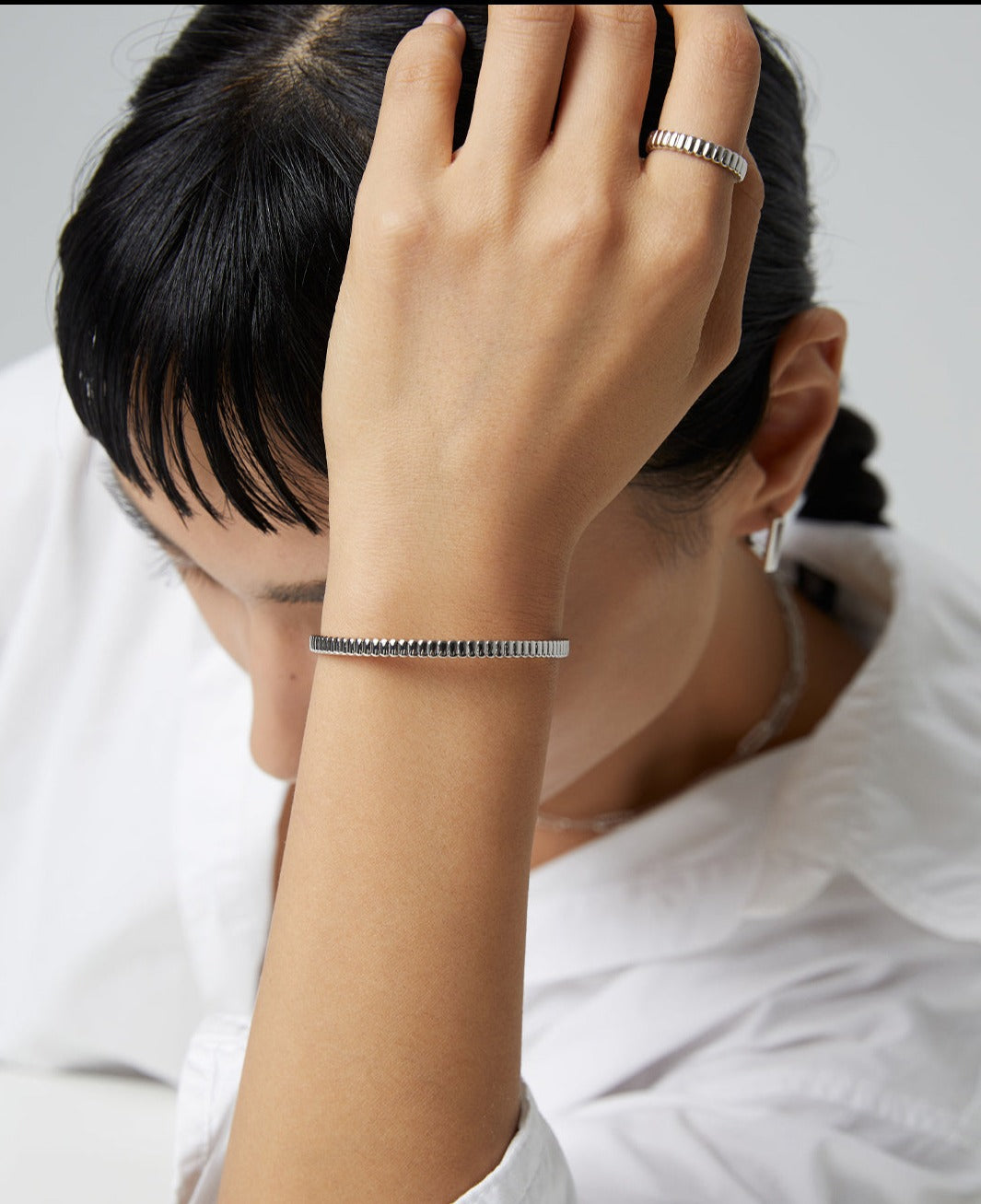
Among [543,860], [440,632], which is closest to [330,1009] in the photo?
[440,632]

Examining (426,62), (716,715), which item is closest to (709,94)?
(426,62)

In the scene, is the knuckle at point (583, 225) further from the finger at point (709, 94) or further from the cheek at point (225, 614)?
the cheek at point (225, 614)

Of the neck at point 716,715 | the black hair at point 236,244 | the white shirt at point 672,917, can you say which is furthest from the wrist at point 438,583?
the neck at point 716,715

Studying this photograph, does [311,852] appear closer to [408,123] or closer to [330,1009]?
[330,1009]

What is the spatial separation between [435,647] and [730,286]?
0.24m

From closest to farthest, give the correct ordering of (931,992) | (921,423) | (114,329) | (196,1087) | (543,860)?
(114,329)
(196,1087)
(931,992)
(543,860)
(921,423)

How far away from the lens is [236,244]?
2.15 ft

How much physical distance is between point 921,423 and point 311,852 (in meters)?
1.72

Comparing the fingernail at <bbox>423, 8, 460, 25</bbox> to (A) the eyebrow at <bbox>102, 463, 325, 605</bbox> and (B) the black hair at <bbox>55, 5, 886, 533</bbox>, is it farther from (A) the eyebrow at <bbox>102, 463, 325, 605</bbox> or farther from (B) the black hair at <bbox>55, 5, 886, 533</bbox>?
(A) the eyebrow at <bbox>102, 463, 325, 605</bbox>

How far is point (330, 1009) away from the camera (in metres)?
0.61

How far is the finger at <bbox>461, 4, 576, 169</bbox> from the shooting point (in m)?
0.56

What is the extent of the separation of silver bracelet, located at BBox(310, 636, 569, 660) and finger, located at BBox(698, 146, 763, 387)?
168 mm

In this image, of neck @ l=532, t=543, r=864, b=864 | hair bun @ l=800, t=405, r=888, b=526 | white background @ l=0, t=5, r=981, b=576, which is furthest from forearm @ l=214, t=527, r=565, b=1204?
white background @ l=0, t=5, r=981, b=576

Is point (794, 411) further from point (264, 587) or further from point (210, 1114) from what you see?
point (210, 1114)
